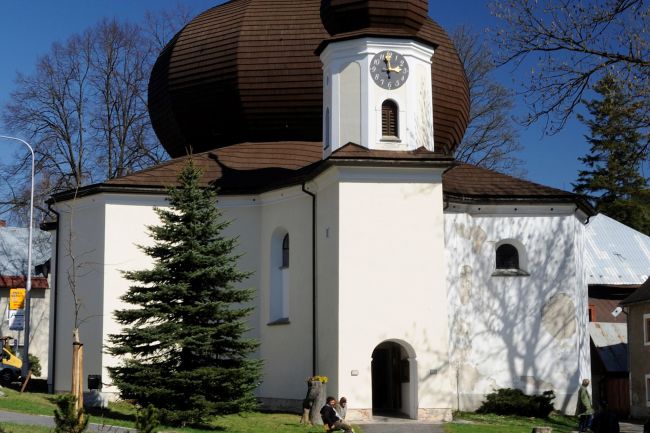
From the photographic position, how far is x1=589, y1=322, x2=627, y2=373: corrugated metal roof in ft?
109


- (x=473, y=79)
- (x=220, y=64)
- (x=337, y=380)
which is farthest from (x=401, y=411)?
(x=473, y=79)

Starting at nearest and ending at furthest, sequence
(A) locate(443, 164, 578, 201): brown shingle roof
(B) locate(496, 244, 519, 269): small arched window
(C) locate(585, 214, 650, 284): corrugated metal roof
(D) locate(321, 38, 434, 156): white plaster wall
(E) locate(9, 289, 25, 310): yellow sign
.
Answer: (D) locate(321, 38, 434, 156): white plaster wall < (A) locate(443, 164, 578, 201): brown shingle roof < (B) locate(496, 244, 519, 269): small arched window < (E) locate(9, 289, 25, 310): yellow sign < (C) locate(585, 214, 650, 284): corrugated metal roof

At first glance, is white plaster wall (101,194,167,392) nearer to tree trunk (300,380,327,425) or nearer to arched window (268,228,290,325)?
arched window (268,228,290,325)

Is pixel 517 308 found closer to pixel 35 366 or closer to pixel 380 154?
pixel 380 154

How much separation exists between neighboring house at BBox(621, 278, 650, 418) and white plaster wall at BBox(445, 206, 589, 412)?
15.3ft

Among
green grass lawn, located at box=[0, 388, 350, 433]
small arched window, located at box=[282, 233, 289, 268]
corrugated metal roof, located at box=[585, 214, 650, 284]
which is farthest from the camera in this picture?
corrugated metal roof, located at box=[585, 214, 650, 284]

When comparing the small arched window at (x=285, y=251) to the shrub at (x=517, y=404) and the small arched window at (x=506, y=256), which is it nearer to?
the small arched window at (x=506, y=256)

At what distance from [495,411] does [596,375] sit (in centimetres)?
984

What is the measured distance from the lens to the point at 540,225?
1029 inches

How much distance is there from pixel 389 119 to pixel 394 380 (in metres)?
6.12

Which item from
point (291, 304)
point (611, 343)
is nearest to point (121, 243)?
point (291, 304)

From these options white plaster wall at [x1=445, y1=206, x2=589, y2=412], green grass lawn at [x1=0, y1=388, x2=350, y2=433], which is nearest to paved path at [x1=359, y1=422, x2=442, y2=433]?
green grass lawn at [x1=0, y1=388, x2=350, y2=433]

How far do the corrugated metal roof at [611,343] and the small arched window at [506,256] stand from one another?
870cm

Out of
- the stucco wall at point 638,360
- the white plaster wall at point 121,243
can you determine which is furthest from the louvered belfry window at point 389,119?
the stucco wall at point 638,360
